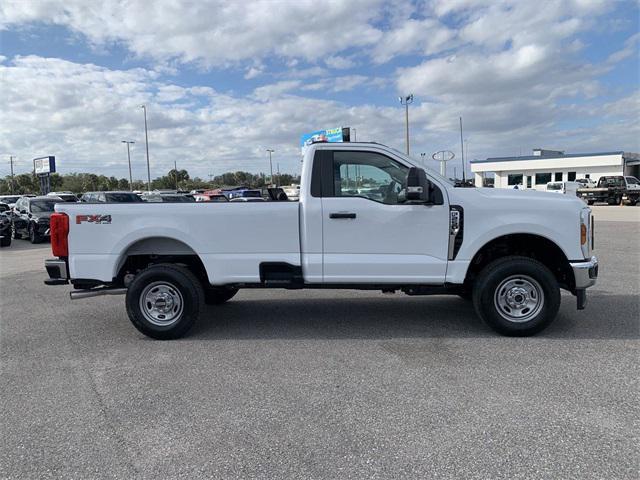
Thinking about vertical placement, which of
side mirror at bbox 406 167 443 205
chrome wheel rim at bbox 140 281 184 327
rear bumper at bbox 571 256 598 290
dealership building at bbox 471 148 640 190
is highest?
dealership building at bbox 471 148 640 190

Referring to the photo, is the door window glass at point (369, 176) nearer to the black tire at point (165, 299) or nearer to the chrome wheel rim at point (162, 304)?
the black tire at point (165, 299)

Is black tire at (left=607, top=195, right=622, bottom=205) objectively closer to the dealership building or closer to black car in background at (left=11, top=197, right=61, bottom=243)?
the dealership building

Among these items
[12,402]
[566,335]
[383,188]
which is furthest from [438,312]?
[12,402]

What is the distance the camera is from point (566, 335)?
17.8 ft

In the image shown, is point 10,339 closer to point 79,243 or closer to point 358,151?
point 79,243

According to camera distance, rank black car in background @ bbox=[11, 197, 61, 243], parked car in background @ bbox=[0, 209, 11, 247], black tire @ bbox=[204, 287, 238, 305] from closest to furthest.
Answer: black tire @ bbox=[204, 287, 238, 305], parked car in background @ bbox=[0, 209, 11, 247], black car in background @ bbox=[11, 197, 61, 243]

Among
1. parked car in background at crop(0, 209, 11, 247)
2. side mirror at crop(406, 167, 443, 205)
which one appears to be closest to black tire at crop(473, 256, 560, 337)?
side mirror at crop(406, 167, 443, 205)

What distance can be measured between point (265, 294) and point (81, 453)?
4.99 m

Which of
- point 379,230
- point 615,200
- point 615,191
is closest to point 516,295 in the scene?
point 379,230

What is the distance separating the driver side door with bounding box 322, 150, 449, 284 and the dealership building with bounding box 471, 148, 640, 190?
45276 mm

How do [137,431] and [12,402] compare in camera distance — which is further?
[12,402]

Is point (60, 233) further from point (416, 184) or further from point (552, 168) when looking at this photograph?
point (552, 168)

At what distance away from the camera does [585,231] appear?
527 cm

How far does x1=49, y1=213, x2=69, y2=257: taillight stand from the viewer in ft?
18.0
